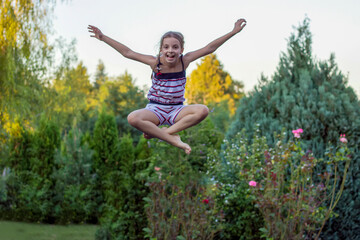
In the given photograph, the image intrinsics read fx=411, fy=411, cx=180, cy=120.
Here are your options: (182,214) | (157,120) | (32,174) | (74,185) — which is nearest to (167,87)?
(157,120)

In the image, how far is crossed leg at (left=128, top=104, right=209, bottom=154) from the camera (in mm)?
2072

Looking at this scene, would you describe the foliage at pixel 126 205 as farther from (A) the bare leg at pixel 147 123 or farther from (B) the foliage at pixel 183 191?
(A) the bare leg at pixel 147 123

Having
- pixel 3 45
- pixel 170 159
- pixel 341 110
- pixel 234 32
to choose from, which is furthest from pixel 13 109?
pixel 234 32

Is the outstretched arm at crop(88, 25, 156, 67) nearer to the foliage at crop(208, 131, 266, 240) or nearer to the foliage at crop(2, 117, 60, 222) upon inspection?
the foliage at crop(208, 131, 266, 240)

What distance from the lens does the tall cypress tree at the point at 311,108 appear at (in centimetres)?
509

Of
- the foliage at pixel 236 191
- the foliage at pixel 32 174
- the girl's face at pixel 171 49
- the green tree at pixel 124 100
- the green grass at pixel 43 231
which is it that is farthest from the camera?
the green tree at pixel 124 100

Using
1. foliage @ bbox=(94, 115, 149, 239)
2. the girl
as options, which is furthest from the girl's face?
foliage @ bbox=(94, 115, 149, 239)

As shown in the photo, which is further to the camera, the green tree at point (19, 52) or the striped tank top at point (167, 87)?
the green tree at point (19, 52)

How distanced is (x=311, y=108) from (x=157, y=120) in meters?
3.48

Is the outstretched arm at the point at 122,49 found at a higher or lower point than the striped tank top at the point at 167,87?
higher

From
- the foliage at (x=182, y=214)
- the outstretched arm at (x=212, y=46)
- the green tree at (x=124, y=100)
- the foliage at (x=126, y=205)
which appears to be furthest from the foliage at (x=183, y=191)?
the green tree at (x=124, y=100)

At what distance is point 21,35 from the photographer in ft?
23.9

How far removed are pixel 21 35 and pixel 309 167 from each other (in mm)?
5403

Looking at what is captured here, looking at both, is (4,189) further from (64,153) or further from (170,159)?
(170,159)
